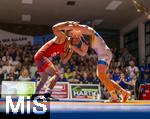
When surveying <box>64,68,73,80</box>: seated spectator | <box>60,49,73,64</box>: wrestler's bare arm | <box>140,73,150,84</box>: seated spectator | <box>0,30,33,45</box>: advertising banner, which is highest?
<box>0,30,33,45</box>: advertising banner

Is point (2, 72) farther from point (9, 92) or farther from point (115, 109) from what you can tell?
point (115, 109)

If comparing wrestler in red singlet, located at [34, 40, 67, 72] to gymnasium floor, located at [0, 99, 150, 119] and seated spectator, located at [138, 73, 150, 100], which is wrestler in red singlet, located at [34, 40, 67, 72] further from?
seated spectator, located at [138, 73, 150, 100]

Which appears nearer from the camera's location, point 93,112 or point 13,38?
point 93,112

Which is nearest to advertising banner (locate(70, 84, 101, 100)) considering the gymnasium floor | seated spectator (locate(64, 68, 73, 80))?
seated spectator (locate(64, 68, 73, 80))

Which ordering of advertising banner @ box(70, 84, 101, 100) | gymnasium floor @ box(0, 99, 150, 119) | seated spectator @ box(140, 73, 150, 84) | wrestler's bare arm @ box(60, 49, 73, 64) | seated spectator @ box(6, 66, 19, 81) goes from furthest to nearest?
seated spectator @ box(140, 73, 150, 84)
seated spectator @ box(6, 66, 19, 81)
advertising banner @ box(70, 84, 101, 100)
wrestler's bare arm @ box(60, 49, 73, 64)
gymnasium floor @ box(0, 99, 150, 119)

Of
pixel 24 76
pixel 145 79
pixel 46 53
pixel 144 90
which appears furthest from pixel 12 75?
pixel 46 53

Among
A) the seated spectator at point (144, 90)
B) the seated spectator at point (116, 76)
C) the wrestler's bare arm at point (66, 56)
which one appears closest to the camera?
the wrestler's bare arm at point (66, 56)

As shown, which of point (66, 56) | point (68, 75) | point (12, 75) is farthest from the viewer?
point (68, 75)

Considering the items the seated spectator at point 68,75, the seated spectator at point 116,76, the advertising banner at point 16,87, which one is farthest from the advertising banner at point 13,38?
the advertising banner at point 16,87

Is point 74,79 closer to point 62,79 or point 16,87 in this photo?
point 62,79

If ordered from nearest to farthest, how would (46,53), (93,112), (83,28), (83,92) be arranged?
(93,112) < (83,28) < (46,53) < (83,92)

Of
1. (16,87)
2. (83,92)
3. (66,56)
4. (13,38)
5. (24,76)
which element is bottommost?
(83,92)

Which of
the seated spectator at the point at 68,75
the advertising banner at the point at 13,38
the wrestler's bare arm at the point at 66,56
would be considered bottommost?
the seated spectator at the point at 68,75

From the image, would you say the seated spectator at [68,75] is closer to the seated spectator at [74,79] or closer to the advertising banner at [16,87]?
the seated spectator at [74,79]
